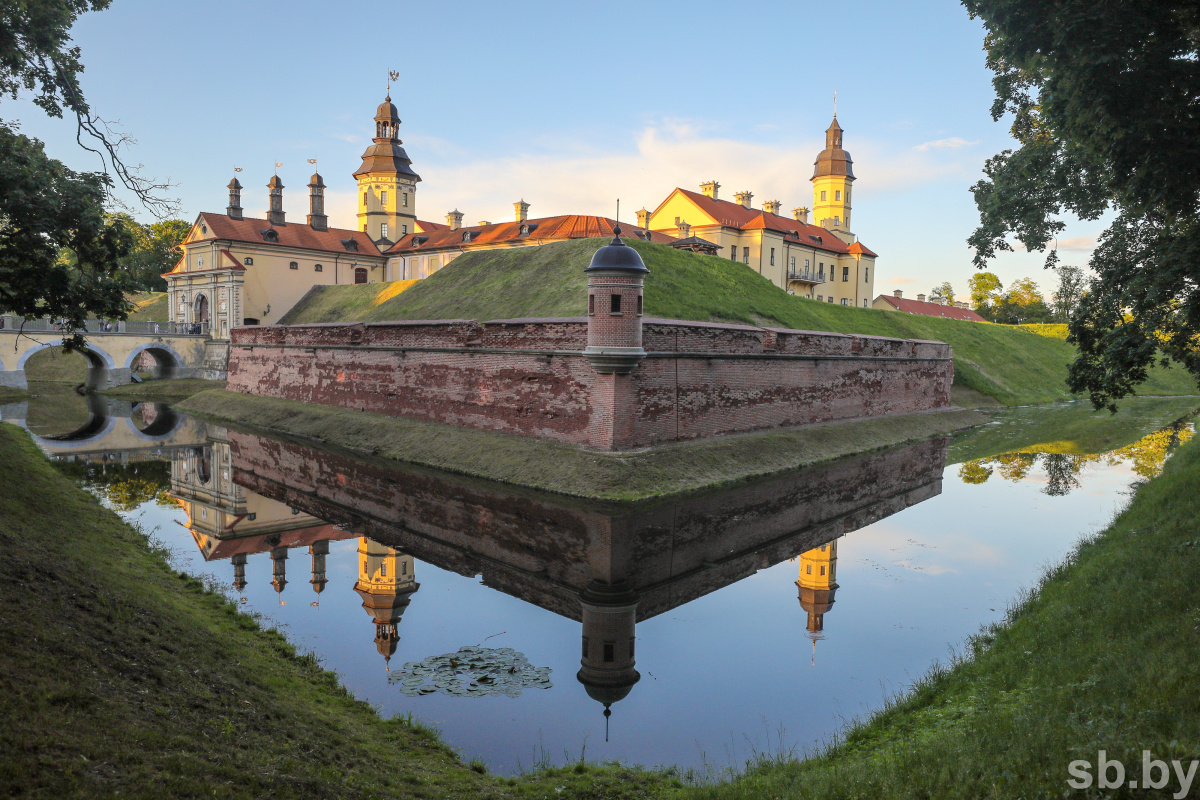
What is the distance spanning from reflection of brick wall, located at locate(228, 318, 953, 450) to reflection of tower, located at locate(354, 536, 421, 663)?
262 inches

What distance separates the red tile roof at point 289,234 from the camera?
50812 mm

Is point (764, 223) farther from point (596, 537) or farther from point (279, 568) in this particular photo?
point (279, 568)

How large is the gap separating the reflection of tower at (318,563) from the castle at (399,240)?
33.0 metres

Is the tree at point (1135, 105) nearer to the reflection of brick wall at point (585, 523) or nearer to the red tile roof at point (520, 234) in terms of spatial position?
the reflection of brick wall at point (585, 523)

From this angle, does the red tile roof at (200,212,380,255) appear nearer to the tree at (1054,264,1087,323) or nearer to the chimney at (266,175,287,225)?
the chimney at (266,175,287,225)

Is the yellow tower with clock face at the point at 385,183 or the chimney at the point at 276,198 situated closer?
the chimney at the point at 276,198

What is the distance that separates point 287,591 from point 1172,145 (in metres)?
13.1

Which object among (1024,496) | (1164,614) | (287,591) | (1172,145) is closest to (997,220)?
(1024,496)

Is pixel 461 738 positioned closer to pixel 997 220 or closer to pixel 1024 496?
pixel 997 220

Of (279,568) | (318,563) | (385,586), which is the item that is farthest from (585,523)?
(279,568)

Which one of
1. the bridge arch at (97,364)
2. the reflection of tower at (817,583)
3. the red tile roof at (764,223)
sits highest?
the red tile roof at (764,223)

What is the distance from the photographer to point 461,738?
718 cm

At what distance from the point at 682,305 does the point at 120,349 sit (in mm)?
36307

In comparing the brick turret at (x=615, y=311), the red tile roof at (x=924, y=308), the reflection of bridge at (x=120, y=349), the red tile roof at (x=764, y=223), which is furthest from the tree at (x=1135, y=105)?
the red tile roof at (x=924, y=308)
